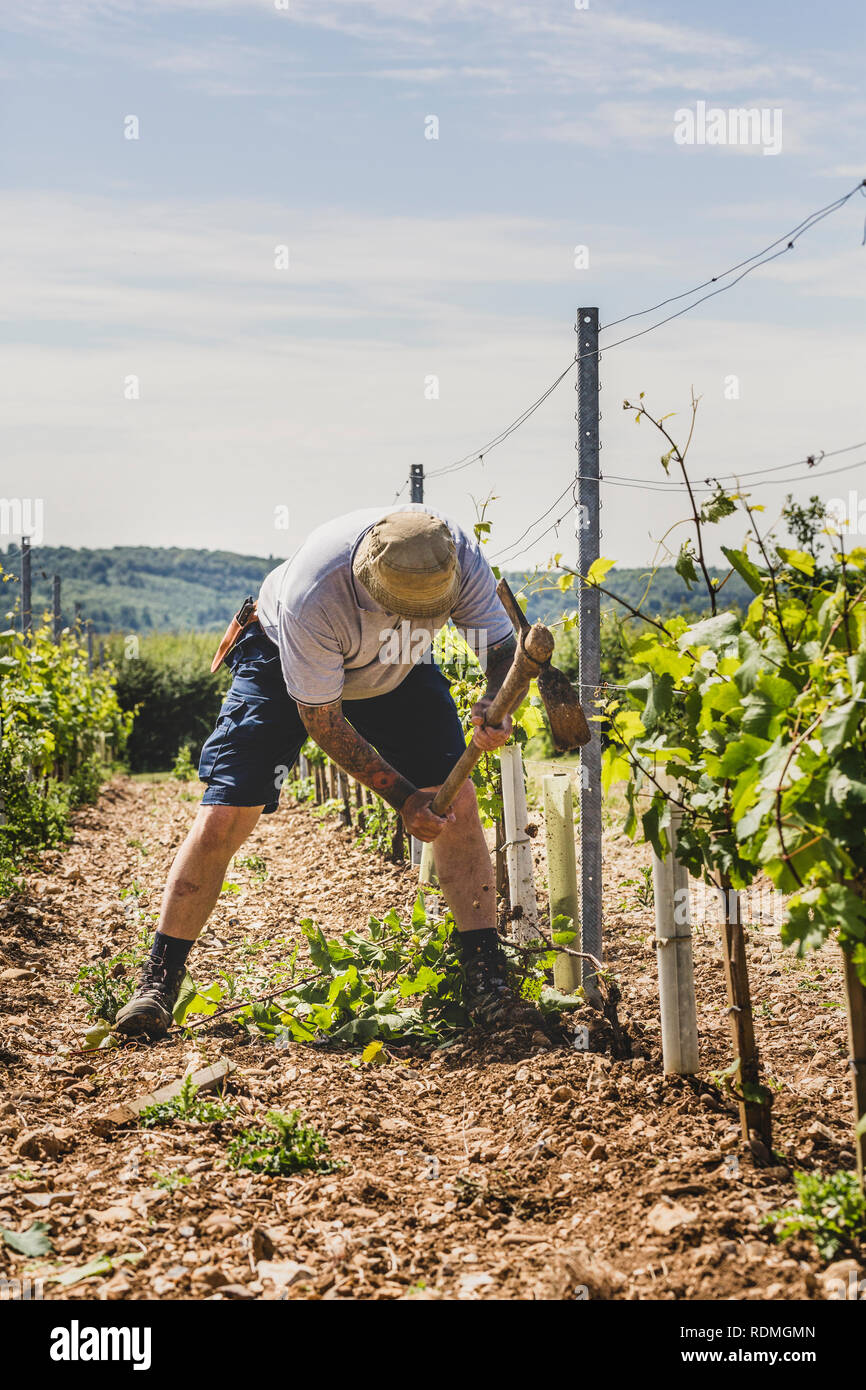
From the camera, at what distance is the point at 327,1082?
332 cm

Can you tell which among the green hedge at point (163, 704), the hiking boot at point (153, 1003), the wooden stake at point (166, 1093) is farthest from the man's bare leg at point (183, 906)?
the green hedge at point (163, 704)

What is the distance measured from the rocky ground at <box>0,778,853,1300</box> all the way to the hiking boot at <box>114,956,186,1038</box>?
0.08 metres

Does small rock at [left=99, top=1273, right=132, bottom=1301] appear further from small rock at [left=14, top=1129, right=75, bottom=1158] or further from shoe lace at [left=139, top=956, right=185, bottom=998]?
shoe lace at [left=139, top=956, right=185, bottom=998]

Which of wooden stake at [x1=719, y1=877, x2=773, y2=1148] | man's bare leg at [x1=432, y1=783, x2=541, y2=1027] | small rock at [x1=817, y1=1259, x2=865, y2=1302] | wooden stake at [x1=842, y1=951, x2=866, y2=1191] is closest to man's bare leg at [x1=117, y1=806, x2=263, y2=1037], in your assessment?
man's bare leg at [x1=432, y1=783, x2=541, y2=1027]

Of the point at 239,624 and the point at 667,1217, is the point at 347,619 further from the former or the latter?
the point at 667,1217

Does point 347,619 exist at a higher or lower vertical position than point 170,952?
higher

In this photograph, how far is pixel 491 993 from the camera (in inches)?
Result: 149

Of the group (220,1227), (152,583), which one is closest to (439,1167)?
(220,1227)

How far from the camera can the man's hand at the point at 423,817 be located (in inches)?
146

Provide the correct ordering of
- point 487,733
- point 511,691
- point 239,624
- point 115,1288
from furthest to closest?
1. point 239,624
2. point 487,733
3. point 511,691
4. point 115,1288

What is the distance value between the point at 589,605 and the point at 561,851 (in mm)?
879

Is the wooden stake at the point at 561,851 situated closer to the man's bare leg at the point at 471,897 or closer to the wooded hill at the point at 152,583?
the man's bare leg at the point at 471,897

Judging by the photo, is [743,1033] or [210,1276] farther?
[743,1033]
